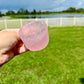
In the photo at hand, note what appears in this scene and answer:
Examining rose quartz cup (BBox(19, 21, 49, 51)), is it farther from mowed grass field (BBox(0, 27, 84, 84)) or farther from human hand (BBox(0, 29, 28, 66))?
mowed grass field (BBox(0, 27, 84, 84))

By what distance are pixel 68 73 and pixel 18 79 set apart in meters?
1.21

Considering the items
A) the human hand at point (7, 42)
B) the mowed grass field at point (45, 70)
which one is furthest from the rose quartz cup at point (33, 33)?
the mowed grass field at point (45, 70)

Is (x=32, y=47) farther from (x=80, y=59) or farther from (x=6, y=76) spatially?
(x=80, y=59)

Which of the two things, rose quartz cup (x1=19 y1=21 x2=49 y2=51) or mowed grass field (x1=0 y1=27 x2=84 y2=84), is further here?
mowed grass field (x1=0 y1=27 x2=84 y2=84)

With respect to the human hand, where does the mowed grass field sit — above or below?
below

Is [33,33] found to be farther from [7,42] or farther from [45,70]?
[45,70]

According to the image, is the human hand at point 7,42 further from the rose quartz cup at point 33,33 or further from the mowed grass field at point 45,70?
the mowed grass field at point 45,70

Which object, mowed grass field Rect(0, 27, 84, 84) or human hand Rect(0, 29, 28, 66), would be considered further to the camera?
mowed grass field Rect(0, 27, 84, 84)

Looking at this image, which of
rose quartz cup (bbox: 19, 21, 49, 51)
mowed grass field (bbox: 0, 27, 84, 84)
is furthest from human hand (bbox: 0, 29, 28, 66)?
mowed grass field (bbox: 0, 27, 84, 84)

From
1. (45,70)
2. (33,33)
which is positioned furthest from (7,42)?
(45,70)

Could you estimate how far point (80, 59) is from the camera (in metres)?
3.57

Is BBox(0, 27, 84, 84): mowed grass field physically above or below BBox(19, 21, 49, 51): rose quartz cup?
below

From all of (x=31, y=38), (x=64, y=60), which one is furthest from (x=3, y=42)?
(x=64, y=60)

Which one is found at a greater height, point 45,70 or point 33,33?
point 33,33
